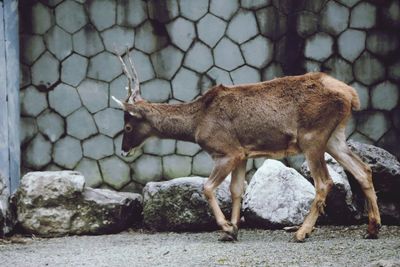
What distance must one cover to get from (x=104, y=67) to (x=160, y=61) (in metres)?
0.62

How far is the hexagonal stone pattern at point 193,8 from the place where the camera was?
8.93 meters

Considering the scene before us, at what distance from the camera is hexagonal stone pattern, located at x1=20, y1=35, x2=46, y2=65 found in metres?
8.95

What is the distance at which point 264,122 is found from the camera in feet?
23.2

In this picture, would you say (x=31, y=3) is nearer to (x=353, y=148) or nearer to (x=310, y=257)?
(x=353, y=148)

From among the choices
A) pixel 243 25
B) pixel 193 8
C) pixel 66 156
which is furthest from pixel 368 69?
pixel 66 156

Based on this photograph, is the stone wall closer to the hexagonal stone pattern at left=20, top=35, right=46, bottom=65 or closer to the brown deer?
the hexagonal stone pattern at left=20, top=35, right=46, bottom=65

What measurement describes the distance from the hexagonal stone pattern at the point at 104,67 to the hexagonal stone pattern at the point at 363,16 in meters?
2.62

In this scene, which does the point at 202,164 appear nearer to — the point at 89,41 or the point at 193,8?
the point at 193,8

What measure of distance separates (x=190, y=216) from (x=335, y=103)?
182 centimetres

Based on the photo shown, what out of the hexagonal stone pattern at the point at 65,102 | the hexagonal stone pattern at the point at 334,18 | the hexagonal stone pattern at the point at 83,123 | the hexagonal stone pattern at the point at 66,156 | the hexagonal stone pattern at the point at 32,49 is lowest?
the hexagonal stone pattern at the point at 66,156

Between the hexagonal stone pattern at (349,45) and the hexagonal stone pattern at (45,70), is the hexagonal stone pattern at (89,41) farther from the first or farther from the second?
the hexagonal stone pattern at (349,45)

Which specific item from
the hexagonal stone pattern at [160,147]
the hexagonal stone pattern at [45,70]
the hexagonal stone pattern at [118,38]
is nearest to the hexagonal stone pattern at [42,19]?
the hexagonal stone pattern at [45,70]

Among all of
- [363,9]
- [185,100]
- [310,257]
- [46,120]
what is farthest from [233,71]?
[310,257]

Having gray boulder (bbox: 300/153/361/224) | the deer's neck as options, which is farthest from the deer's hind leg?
the deer's neck
